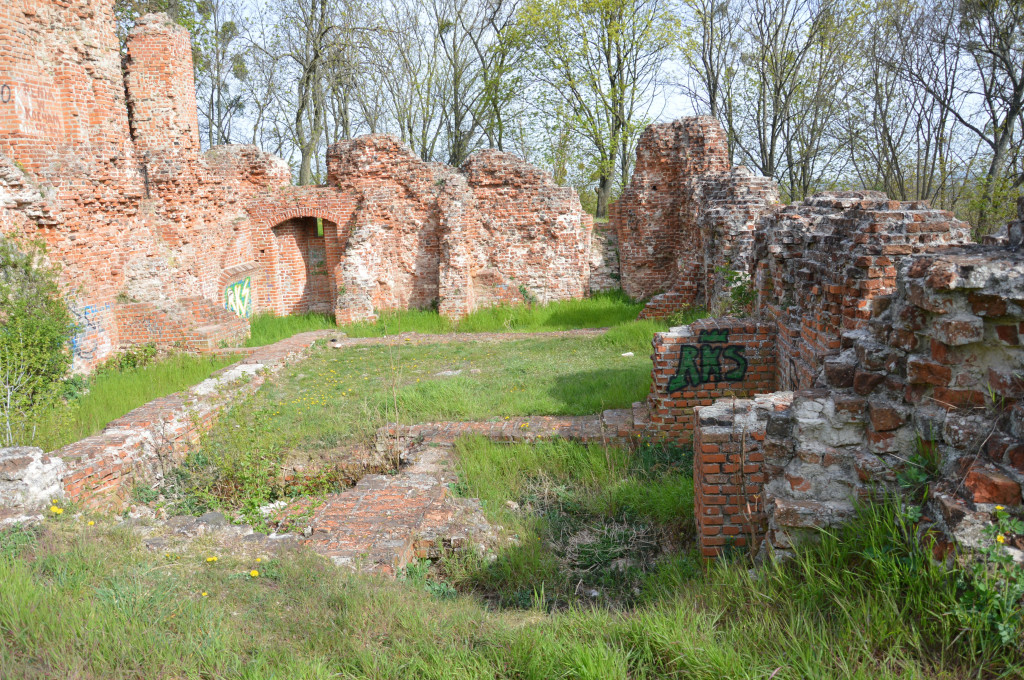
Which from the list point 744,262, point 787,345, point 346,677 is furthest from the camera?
point 744,262

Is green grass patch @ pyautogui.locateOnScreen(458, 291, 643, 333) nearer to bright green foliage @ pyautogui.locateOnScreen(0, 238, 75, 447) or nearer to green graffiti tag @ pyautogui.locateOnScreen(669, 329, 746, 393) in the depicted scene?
green graffiti tag @ pyautogui.locateOnScreen(669, 329, 746, 393)

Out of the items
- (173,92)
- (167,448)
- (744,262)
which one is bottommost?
(167,448)

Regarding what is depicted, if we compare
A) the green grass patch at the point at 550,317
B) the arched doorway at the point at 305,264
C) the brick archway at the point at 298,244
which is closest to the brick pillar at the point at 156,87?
the brick archway at the point at 298,244

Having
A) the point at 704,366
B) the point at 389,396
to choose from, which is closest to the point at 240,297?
the point at 389,396

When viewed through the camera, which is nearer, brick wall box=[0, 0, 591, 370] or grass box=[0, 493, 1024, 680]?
grass box=[0, 493, 1024, 680]

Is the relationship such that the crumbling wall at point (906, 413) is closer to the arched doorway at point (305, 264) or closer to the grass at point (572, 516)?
the grass at point (572, 516)

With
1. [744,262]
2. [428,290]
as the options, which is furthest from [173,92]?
[744,262]

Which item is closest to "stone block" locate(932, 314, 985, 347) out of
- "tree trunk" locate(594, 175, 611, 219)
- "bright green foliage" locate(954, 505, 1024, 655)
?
"bright green foliage" locate(954, 505, 1024, 655)

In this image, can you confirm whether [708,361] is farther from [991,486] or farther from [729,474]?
[991,486]

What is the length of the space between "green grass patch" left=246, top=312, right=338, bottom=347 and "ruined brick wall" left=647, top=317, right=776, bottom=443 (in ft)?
26.8

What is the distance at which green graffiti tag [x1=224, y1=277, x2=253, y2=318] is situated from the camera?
13.4 meters

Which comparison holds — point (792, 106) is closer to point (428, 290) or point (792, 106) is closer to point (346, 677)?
point (428, 290)

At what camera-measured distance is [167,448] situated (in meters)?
6.12

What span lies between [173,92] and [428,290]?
20.9 ft
